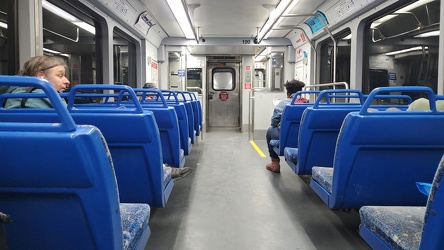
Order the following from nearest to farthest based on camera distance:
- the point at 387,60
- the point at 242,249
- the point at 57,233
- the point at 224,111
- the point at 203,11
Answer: the point at 57,233 → the point at 242,249 → the point at 387,60 → the point at 203,11 → the point at 224,111

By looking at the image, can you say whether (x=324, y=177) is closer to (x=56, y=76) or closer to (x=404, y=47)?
(x=56, y=76)

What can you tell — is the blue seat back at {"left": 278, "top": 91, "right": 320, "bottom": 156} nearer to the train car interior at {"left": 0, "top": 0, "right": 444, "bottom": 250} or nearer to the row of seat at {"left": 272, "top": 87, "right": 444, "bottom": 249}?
the train car interior at {"left": 0, "top": 0, "right": 444, "bottom": 250}

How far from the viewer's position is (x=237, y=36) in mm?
9195

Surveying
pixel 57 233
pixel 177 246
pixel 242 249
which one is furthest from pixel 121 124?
pixel 242 249

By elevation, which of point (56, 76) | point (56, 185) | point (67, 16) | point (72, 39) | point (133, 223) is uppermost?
point (67, 16)

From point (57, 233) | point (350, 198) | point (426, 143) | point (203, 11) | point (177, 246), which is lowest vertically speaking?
point (177, 246)

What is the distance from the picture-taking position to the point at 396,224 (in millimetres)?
1540

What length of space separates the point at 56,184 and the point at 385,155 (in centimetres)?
177

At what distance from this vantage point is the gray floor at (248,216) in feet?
8.24

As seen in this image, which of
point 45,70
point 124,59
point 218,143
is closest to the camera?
point 45,70

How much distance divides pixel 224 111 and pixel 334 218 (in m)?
8.43

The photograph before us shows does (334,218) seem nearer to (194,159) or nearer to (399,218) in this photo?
(399,218)

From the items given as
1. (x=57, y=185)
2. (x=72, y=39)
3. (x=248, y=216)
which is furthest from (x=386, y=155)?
(x=72, y=39)

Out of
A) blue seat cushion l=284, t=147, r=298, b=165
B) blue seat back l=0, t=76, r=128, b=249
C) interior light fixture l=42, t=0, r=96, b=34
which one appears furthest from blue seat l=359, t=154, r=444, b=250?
interior light fixture l=42, t=0, r=96, b=34
